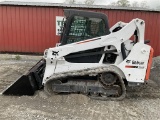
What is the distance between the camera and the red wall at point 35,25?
12.2 meters

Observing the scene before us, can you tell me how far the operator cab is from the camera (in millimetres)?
5934

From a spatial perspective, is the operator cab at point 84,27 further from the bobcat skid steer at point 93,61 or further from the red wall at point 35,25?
the red wall at point 35,25

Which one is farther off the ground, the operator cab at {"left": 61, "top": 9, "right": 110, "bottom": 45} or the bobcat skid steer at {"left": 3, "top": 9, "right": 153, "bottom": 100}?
the operator cab at {"left": 61, "top": 9, "right": 110, "bottom": 45}

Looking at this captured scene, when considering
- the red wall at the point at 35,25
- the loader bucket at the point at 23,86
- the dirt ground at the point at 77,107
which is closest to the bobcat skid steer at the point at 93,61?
the loader bucket at the point at 23,86

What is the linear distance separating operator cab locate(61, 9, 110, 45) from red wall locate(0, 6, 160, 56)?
6.42 meters

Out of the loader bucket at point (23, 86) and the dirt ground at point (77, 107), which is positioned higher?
the loader bucket at point (23, 86)

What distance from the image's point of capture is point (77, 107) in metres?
5.41

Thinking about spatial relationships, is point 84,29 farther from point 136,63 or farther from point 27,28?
point 27,28

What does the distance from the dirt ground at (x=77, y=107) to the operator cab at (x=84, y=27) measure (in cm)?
151

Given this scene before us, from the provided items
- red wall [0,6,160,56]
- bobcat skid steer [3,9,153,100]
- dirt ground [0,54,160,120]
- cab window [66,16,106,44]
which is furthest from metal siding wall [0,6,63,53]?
dirt ground [0,54,160,120]

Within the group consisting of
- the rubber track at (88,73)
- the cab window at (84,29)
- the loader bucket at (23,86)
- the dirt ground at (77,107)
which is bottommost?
the dirt ground at (77,107)

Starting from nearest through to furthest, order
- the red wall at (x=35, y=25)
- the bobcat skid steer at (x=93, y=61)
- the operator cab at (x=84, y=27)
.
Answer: the bobcat skid steer at (x=93, y=61) < the operator cab at (x=84, y=27) < the red wall at (x=35, y=25)

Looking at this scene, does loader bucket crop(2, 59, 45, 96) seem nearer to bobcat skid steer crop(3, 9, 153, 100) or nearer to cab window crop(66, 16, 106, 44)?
bobcat skid steer crop(3, 9, 153, 100)

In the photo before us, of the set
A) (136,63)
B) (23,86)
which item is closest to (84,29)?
(136,63)
